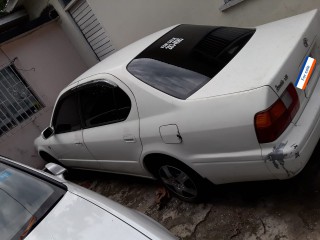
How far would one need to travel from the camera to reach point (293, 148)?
2.57m

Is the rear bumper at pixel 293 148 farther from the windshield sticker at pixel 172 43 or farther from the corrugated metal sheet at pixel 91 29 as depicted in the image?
the corrugated metal sheet at pixel 91 29

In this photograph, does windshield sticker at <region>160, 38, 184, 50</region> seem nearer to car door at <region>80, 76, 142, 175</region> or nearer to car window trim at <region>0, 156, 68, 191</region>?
car door at <region>80, 76, 142, 175</region>

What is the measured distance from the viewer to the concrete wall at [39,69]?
23.8 ft

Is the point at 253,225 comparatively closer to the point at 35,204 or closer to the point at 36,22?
the point at 35,204

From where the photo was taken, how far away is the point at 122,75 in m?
3.54

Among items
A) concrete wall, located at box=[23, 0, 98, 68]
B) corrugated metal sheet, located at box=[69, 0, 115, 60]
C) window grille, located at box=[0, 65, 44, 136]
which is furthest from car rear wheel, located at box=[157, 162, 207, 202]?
concrete wall, located at box=[23, 0, 98, 68]

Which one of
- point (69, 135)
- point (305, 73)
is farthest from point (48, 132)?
point (305, 73)

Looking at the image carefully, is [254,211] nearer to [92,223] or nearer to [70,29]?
[92,223]

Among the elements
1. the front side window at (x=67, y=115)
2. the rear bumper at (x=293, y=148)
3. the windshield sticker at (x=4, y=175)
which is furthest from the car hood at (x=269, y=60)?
the front side window at (x=67, y=115)

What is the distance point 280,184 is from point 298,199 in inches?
11.3

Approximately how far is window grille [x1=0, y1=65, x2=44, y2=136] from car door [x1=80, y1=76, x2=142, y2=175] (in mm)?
3647

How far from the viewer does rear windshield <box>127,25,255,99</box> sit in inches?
126

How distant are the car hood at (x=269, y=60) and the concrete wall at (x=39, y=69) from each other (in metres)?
5.37

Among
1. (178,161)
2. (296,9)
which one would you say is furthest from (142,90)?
(296,9)
